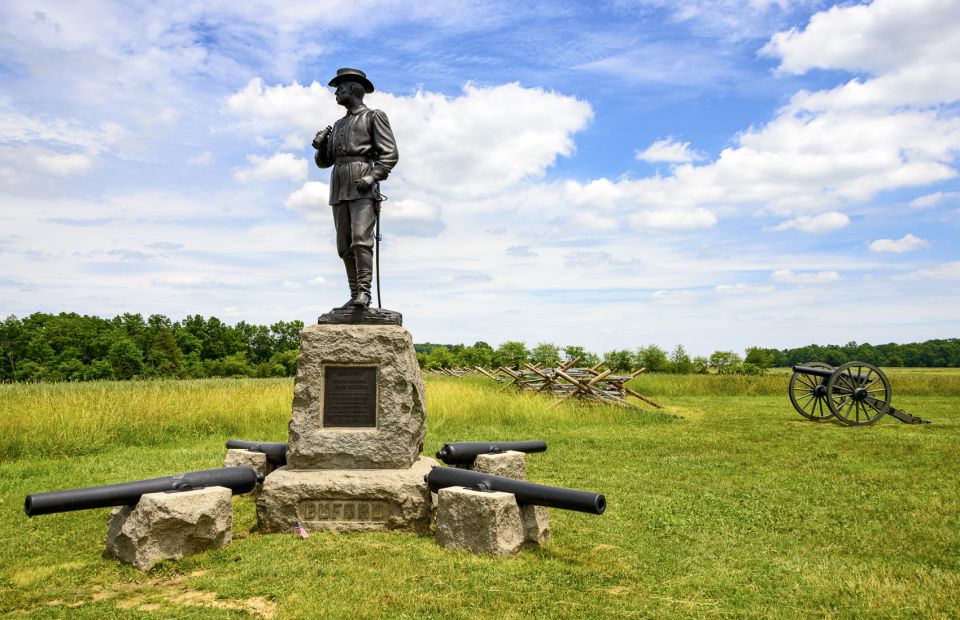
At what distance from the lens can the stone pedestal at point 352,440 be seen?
18.4ft

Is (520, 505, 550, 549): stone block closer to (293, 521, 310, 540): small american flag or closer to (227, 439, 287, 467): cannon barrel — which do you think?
(293, 521, 310, 540): small american flag

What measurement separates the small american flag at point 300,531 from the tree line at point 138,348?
2867 cm

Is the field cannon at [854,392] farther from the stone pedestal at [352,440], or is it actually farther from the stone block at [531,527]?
the stone pedestal at [352,440]

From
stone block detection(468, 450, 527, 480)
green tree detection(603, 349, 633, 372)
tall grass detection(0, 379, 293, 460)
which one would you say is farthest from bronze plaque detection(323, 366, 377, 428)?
green tree detection(603, 349, 633, 372)

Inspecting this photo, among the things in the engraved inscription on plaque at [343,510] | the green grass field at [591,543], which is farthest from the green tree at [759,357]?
the engraved inscription on plaque at [343,510]

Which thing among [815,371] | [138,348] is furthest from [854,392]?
[138,348]

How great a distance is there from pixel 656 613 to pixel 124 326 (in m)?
49.6

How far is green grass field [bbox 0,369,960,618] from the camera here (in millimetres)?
4051

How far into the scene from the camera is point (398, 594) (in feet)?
13.4

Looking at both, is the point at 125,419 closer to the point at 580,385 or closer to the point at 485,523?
the point at 485,523

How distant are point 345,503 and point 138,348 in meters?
41.3

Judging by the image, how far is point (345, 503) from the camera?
5664mm

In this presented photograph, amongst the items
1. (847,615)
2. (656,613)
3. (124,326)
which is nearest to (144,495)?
(656,613)

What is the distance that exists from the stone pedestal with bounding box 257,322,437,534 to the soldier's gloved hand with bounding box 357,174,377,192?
4.58ft
